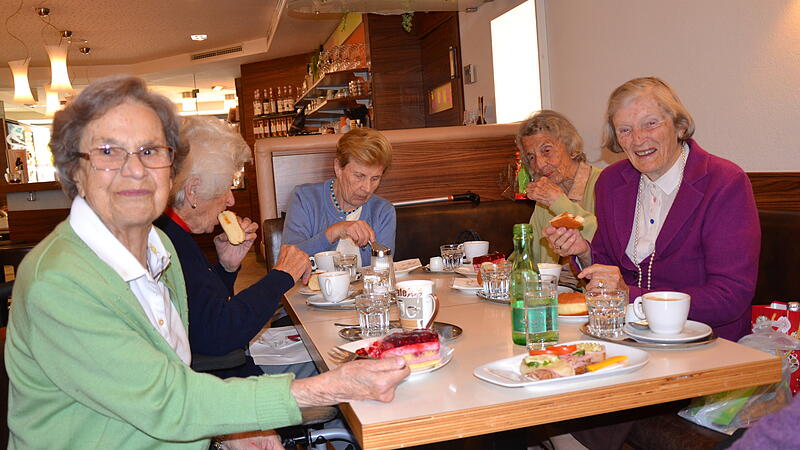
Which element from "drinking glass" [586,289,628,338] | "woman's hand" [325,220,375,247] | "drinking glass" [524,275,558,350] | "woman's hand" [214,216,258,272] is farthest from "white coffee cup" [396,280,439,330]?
"woman's hand" [325,220,375,247]

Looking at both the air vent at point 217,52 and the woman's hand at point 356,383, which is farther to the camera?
the air vent at point 217,52

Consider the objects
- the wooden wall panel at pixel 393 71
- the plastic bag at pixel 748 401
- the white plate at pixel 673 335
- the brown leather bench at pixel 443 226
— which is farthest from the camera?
the wooden wall panel at pixel 393 71

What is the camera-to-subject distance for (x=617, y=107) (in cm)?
221

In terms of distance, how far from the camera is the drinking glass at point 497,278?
6.72ft

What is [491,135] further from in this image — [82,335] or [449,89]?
[82,335]

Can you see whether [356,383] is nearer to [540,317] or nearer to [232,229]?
[540,317]

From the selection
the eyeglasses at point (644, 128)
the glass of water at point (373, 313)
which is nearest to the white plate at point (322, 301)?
the glass of water at point (373, 313)

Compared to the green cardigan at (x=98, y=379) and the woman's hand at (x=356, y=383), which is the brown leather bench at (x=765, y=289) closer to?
the woman's hand at (x=356, y=383)

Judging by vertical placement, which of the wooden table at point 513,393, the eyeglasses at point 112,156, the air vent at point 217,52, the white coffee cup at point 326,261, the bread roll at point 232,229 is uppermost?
the air vent at point 217,52

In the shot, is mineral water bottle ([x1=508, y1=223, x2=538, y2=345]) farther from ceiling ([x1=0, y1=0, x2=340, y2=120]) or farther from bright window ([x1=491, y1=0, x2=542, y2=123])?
ceiling ([x1=0, y1=0, x2=340, y2=120])

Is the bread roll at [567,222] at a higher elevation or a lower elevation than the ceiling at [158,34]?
lower

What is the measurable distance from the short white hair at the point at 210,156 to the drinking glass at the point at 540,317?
3.65 ft

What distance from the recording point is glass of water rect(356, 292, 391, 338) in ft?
5.53

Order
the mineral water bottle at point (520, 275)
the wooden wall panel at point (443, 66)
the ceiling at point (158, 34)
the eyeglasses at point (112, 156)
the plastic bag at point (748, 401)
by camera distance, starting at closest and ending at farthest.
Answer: the eyeglasses at point (112, 156), the mineral water bottle at point (520, 275), the plastic bag at point (748, 401), the wooden wall panel at point (443, 66), the ceiling at point (158, 34)
